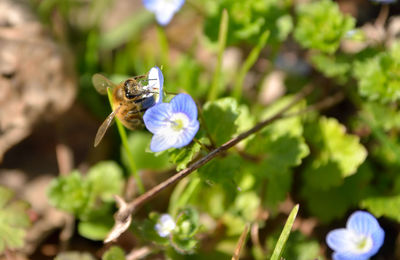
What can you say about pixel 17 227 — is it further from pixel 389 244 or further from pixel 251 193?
pixel 389 244

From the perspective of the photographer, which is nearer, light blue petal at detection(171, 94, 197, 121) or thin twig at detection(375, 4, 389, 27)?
light blue petal at detection(171, 94, 197, 121)

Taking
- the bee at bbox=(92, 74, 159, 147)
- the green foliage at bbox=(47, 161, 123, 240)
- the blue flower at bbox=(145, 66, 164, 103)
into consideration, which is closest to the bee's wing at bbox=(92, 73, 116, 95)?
the bee at bbox=(92, 74, 159, 147)

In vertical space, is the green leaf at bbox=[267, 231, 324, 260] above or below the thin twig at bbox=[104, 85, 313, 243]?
below

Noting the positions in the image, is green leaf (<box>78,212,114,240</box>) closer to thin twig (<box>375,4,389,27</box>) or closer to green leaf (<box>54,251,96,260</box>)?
green leaf (<box>54,251,96,260</box>)

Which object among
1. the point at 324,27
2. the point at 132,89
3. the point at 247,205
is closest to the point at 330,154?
the point at 247,205

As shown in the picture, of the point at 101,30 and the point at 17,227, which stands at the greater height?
the point at 101,30

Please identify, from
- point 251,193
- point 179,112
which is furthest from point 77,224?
point 179,112
